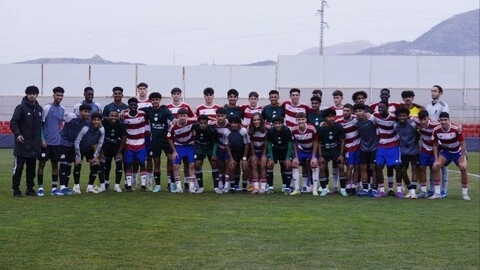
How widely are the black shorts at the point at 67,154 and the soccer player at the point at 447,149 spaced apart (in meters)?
6.23

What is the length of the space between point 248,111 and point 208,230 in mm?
5582

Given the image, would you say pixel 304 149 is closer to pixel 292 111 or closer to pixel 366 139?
pixel 292 111

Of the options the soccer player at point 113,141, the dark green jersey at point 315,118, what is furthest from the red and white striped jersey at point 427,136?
the soccer player at point 113,141

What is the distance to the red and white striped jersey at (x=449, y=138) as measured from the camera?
1470 cm

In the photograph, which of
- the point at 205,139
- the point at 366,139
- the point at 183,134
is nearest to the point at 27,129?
the point at 183,134

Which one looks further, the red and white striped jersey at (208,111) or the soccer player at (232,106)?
the red and white striped jersey at (208,111)

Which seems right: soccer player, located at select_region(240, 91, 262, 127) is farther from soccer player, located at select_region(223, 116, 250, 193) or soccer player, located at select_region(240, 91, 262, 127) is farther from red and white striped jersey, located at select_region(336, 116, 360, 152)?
red and white striped jersey, located at select_region(336, 116, 360, 152)

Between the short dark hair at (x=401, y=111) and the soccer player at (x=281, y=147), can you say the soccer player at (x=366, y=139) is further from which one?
the soccer player at (x=281, y=147)

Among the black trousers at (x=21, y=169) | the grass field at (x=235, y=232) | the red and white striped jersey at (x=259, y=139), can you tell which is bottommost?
the grass field at (x=235, y=232)

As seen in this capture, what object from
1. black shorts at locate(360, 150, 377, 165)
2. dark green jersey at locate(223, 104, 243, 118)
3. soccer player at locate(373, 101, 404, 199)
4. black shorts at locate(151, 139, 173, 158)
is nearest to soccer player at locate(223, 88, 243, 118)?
dark green jersey at locate(223, 104, 243, 118)

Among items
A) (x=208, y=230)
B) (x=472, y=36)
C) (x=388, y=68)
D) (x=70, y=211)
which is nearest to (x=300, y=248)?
(x=208, y=230)

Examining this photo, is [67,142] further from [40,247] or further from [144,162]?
[40,247]

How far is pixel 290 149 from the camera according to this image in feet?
49.7

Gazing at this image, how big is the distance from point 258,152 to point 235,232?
5111 mm
